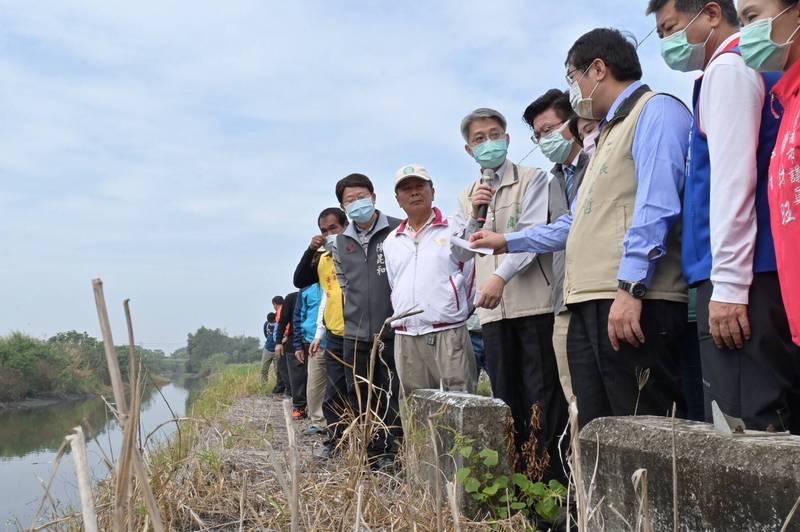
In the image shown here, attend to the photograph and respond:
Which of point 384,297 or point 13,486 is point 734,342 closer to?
point 384,297

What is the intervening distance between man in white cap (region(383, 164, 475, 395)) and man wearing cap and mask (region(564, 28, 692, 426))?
46.0 inches

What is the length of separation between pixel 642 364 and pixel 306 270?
4054 mm

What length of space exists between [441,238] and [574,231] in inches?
52.9

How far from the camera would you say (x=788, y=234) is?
1.62 m

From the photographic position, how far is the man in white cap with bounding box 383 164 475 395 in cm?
359

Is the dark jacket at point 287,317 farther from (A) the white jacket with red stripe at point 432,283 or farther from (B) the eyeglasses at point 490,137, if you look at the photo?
(B) the eyeglasses at point 490,137

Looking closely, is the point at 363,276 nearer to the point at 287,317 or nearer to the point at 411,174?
the point at 411,174

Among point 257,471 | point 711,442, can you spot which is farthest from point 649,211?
point 257,471

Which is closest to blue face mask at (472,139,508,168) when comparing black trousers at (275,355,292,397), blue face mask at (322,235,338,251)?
blue face mask at (322,235,338,251)

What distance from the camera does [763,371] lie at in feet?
5.63

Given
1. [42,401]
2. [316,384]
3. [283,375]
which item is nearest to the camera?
[316,384]

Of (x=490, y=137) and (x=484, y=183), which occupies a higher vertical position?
(x=490, y=137)

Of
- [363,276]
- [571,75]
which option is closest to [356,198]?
[363,276]

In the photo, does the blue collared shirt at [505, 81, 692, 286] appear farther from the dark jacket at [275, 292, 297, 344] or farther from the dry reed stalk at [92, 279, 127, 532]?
the dark jacket at [275, 292, 297, 344]
